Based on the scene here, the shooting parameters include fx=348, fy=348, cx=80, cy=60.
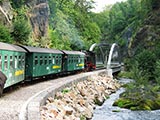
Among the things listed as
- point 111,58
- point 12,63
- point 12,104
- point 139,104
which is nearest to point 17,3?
point 139,104

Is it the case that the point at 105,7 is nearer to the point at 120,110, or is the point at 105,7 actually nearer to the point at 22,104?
the point at 120,110

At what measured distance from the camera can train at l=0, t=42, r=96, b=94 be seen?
1686 centimetres

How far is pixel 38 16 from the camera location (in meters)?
45.8

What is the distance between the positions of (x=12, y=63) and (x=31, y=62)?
4498 millimetres

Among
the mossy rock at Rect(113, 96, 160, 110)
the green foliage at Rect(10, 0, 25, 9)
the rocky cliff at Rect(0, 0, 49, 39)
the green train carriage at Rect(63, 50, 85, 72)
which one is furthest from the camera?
the rocky cliff at Rect(0, 0, 49, 39)

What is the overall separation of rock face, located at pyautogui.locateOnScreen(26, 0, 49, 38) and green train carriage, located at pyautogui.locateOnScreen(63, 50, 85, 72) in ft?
25.9

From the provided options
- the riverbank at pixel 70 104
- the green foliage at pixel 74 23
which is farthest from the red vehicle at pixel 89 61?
the green foliage at pixel 74 23

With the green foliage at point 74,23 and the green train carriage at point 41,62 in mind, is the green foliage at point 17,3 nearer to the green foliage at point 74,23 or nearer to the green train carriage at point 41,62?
the green train carriage at point 41,62

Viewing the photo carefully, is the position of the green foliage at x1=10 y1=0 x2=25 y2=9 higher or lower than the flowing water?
higher

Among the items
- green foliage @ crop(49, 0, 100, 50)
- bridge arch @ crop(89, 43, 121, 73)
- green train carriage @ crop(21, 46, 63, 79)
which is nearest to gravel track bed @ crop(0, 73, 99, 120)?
green train carriage @ crop(21, 46, 63, 79)

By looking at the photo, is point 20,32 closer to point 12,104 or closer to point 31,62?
point 31,62

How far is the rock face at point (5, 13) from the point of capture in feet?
112

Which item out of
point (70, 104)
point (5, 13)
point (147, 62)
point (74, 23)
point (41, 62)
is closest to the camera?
point (70, 104)

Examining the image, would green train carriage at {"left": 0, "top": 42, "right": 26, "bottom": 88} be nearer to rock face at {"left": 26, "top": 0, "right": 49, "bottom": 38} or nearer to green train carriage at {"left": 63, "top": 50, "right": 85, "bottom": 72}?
green train carriage at {"left": 63, "top": 50, "right": 85, "bottom": 72}
